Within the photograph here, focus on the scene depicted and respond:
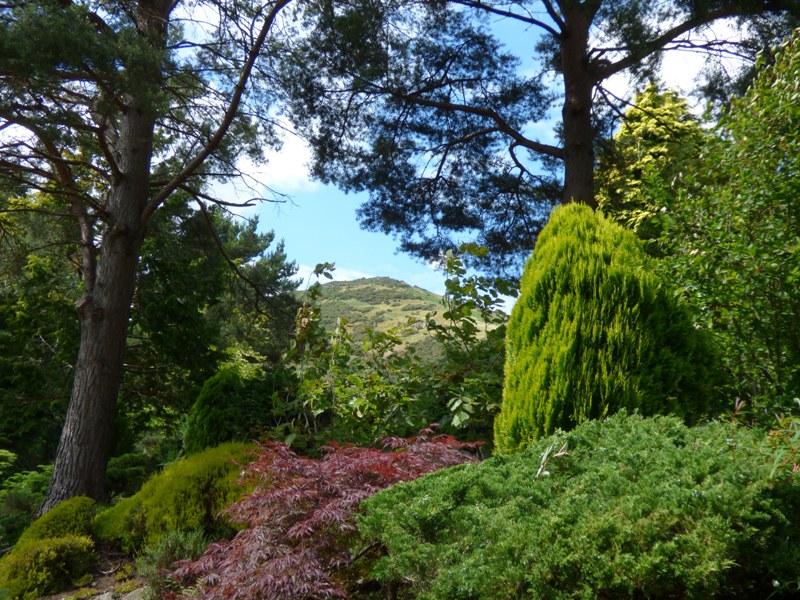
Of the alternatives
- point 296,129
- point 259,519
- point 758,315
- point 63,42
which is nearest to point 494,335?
point 758,315

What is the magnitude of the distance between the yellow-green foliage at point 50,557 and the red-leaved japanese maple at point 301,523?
2888 mm

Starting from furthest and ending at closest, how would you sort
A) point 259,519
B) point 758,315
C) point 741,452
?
point 758,315
point 259,519
point 741,452

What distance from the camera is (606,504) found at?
234 centimetres

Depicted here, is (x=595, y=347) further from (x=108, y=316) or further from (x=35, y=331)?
(x=35, y=331)

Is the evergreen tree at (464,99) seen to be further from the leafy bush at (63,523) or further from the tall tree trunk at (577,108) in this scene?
the leafy bush at (63,523)

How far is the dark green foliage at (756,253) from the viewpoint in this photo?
4.09 m

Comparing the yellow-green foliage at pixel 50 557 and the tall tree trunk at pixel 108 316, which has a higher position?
the tall tree trunk at pixel 108 316

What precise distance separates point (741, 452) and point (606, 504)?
24.4 inches

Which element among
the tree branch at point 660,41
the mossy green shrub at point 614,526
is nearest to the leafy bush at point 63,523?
the mossy green shrub at point 614,526

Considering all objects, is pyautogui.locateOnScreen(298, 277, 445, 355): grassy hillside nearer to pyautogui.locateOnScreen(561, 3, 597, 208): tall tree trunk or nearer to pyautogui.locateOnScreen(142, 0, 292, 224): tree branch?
pyautogui.locateOnScreen(561, 3, 597, 208): tall tree trunk

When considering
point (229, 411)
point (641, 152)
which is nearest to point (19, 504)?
point (229, 411)

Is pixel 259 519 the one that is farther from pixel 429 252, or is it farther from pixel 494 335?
pixel 429 252

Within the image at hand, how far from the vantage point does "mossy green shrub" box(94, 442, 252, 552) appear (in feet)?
18.2

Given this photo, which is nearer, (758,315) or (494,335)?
(758,315)
